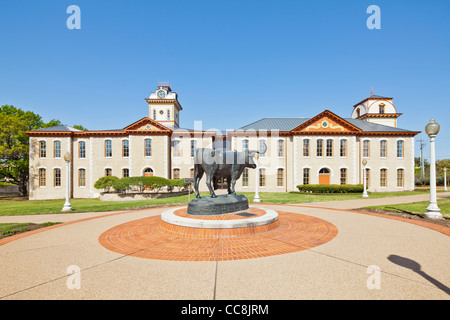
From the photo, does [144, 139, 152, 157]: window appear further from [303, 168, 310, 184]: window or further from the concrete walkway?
the concrete walkway

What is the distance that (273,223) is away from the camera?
21.6 feet

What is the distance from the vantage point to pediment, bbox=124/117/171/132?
2612 centimetres

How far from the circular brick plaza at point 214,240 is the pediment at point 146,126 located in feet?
68.3

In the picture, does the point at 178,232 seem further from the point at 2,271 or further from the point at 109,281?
the point at 2,271

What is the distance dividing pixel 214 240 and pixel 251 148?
21.7m

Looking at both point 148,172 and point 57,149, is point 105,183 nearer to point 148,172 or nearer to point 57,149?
point 148,172

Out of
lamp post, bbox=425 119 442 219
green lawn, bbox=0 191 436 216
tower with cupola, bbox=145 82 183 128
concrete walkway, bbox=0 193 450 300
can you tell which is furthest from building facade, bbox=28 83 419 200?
concrete walkway, bbox=0 193 450 300

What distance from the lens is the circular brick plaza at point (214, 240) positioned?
464 cm

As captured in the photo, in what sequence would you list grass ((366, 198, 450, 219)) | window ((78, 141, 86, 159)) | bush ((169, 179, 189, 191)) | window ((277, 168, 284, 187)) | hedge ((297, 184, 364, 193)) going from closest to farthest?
grass ((366, 198, 450, 219))
hedge ((297, 184, 364, 193))
bush ((169, 179, 189, 191))
window ((277, 168, 284, 187))
window ((78, 141, 86, 159))

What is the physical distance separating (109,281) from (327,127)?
28.4m

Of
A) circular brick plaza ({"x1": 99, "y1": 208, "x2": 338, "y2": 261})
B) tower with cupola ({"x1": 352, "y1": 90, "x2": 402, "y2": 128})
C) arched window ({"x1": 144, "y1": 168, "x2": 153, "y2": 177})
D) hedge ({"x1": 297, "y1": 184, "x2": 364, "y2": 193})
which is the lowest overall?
hedge ({"x1": 297, "y1": 184, "x2": 364, "y2": 193})

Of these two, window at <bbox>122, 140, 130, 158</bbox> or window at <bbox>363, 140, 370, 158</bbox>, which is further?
window at <bbox>122, 140, 130, 158</bbox>

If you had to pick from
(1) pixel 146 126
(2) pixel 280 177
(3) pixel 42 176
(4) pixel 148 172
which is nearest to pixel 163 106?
(1) pixel 146 126

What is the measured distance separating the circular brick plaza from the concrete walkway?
310mm
